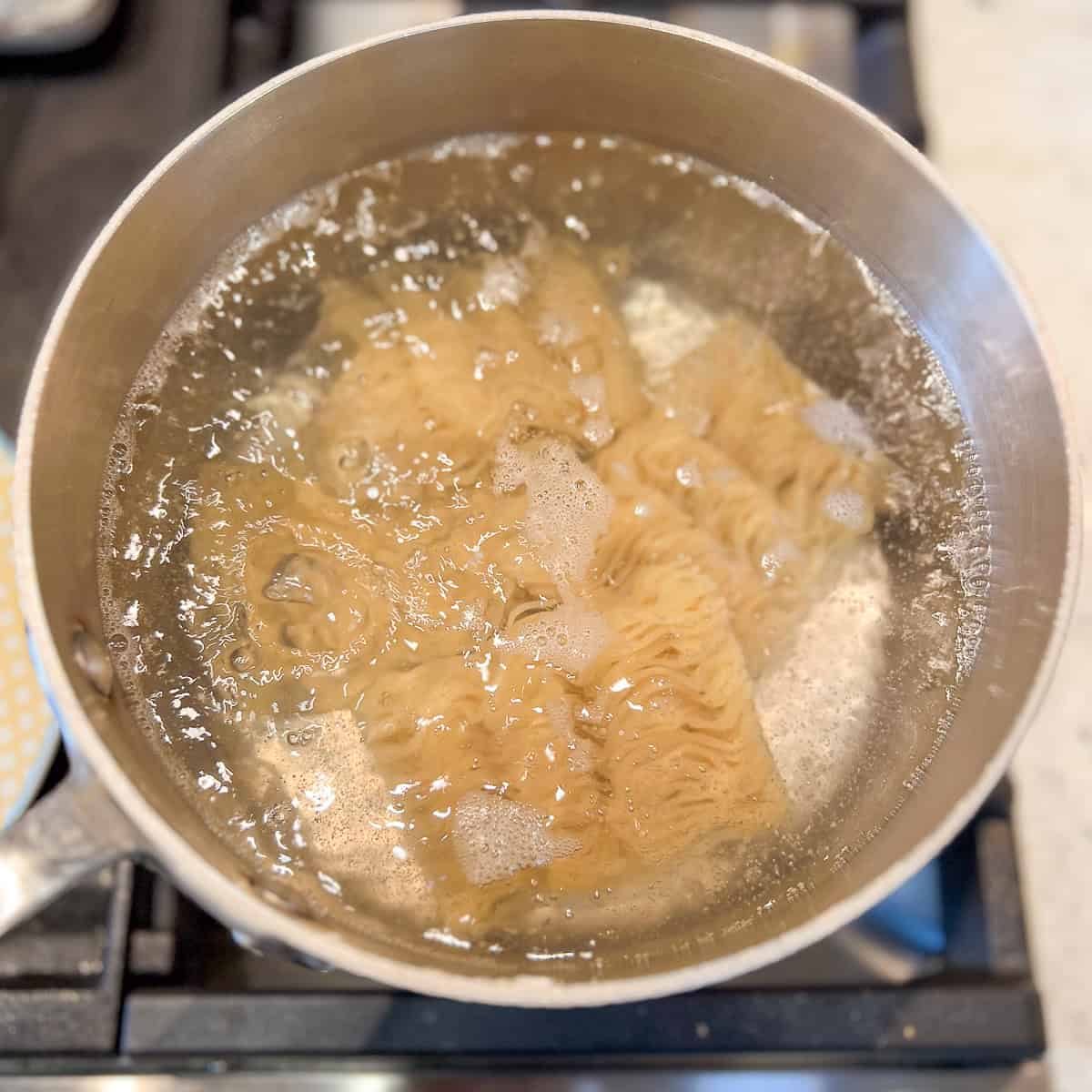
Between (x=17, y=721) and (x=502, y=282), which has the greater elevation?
(x=502, y=282)

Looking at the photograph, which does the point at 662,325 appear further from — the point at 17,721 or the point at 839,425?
the point at 17,721

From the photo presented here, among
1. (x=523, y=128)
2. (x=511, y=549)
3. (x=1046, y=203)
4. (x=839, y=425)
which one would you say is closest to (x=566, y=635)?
(x=511, y=549)

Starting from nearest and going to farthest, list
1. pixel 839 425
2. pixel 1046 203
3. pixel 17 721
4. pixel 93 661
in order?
pixel 93 661, pixel 839 425, pixel 17 721, pixel 1046 203

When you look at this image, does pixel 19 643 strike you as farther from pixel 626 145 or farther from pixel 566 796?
pixel 626 145

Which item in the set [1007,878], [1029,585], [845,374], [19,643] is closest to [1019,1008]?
[1007,878]

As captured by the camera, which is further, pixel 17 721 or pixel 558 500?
pixel 17 721

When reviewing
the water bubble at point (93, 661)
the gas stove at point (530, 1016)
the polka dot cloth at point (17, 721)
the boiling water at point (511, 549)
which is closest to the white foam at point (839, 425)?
the boiling water at point (511, 549)
